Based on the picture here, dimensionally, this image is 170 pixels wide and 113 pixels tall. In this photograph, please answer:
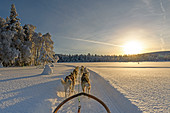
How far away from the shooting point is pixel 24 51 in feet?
91.2

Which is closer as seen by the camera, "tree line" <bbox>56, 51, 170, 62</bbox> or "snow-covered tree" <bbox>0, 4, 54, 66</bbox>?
"snow-covered tree" <bbox>0, 4, 54, 66</bbox>

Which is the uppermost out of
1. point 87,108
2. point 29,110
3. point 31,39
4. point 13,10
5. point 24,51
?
point 13,10

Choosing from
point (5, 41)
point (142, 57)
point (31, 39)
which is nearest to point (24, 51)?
point (5, 41)

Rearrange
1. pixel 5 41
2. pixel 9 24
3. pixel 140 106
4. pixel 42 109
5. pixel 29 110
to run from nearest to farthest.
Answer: pixel 29 110
pixel 42 109
pixel 140 106
pixel 5 41
pixel 9 24

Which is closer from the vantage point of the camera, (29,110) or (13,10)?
(29,110)

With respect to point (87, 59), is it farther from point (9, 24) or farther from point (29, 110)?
point (29, 110)

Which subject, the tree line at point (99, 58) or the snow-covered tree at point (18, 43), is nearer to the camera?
the snow-covered tree at point (18, 43)

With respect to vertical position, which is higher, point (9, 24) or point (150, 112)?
point (9, 24)

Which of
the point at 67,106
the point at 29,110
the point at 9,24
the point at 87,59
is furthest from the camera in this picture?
the point at 87,59

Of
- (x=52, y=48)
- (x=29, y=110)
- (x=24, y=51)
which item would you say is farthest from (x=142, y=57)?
(x=29, y=110)

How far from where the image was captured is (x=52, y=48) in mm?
37531

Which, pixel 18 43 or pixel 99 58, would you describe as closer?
pixel 18 43

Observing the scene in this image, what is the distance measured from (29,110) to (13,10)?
34.7 meters

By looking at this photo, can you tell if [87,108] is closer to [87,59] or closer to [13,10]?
[13,10]
